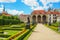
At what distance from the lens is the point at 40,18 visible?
94562mm

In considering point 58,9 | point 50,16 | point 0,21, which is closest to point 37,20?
point 50,16

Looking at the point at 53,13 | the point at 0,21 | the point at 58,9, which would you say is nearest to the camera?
the point at 0,21

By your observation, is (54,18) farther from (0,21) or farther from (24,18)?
(0,21)

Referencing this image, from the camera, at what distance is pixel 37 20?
93.6 meters

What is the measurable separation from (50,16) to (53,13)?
246 cm

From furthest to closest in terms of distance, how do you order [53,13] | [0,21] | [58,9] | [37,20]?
[58,9]
[37,20]
[53,13]
[0,21]

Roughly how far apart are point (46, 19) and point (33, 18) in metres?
6.84

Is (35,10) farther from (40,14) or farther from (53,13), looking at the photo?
(53,13)

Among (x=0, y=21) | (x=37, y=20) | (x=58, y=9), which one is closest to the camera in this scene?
(x=0, y=21)

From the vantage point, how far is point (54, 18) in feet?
290

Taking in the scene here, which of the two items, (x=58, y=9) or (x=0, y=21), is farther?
(x=58, y=9)

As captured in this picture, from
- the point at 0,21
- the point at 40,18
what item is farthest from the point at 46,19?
the point at 0,21

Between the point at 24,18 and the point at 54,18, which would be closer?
the point at 54,18

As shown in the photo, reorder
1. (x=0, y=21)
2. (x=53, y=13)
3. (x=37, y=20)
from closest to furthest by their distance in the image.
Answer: (x=0, y=21) < (x=53, y=13) < (x=37, y=20)
